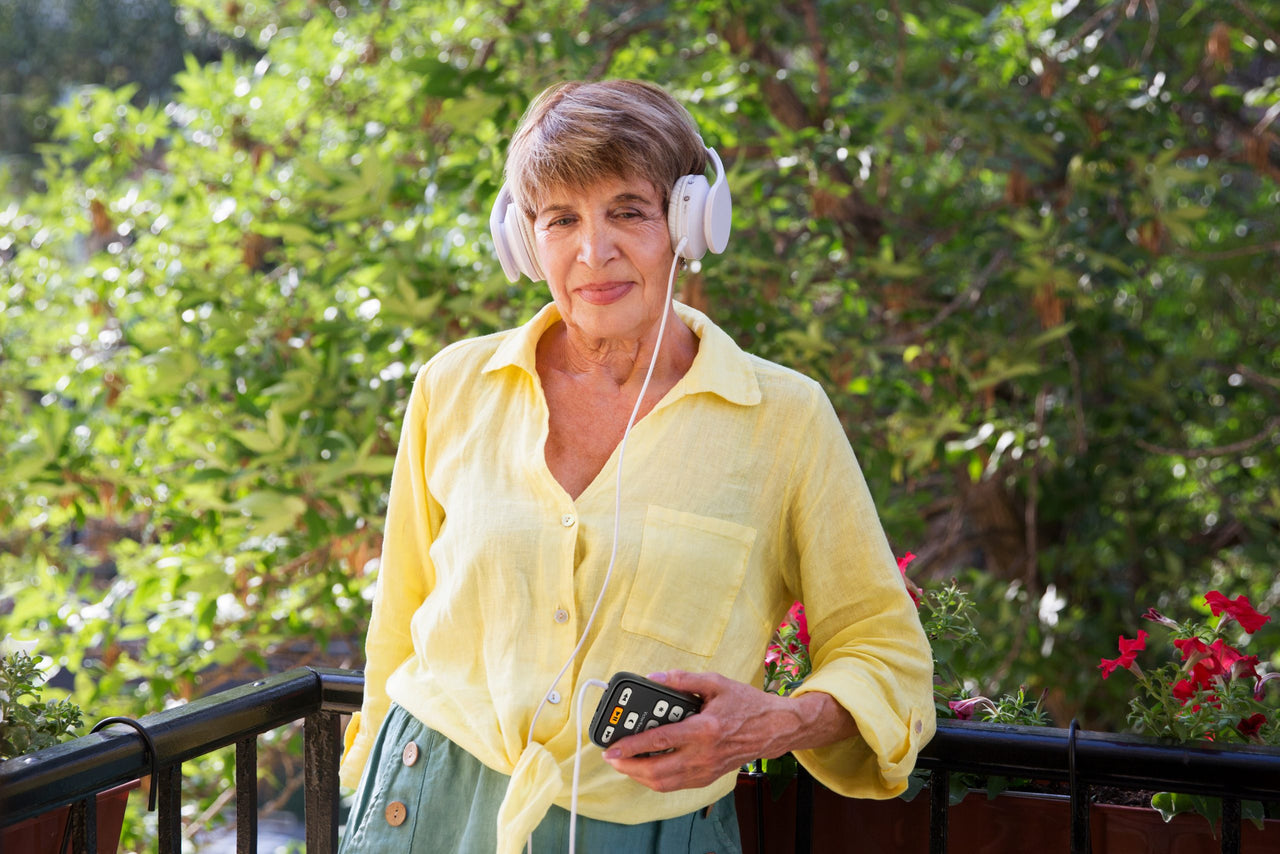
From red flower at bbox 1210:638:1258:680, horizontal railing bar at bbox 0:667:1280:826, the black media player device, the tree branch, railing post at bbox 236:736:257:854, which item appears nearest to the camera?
the black media player device

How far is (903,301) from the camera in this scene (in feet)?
12.0

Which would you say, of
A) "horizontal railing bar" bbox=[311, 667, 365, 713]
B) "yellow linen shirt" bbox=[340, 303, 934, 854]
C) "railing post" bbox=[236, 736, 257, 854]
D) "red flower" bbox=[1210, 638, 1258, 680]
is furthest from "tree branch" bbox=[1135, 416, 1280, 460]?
"railing post" bbox=[236, 736, 257, 854]

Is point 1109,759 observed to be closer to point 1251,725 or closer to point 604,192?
point 1251,725

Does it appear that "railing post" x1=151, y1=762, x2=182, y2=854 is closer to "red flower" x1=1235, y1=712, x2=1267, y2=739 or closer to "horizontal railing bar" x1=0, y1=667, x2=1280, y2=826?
"horizontal railing bar" x1=0, y1=667, x2=1280, y2=826

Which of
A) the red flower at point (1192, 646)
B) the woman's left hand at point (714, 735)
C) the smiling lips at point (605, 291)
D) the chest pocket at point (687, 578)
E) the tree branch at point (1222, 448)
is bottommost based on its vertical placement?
the tree branch at point (1222, 448)

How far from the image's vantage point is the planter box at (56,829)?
1.20 meters

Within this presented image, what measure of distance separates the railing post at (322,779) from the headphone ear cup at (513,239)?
2.20 ft

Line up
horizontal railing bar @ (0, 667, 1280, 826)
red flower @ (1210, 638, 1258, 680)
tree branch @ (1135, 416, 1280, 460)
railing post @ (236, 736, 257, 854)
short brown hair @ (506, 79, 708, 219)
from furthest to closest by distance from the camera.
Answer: tree branch @ (1135, 416, 1280, 460) < railing post @ (236, 736, 257, 854) < red flower @ (1210, 638, 1258, 680) < short brown hair @ (506, 79, 708, 219) < horizontal railing bar @ (0, 667, 1280, 826)

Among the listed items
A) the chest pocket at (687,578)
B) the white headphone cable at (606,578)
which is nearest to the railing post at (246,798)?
the white headphone cable at (606,578)

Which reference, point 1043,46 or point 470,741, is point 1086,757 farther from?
point 1043,46

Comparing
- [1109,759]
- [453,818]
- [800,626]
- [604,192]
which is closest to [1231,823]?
[1109,759]

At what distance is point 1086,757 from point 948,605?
39 centimetres

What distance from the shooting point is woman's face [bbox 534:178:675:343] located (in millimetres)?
1297

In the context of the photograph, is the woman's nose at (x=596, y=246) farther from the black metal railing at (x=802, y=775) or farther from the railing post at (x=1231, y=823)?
the railing post at (x=1231, y=823)
